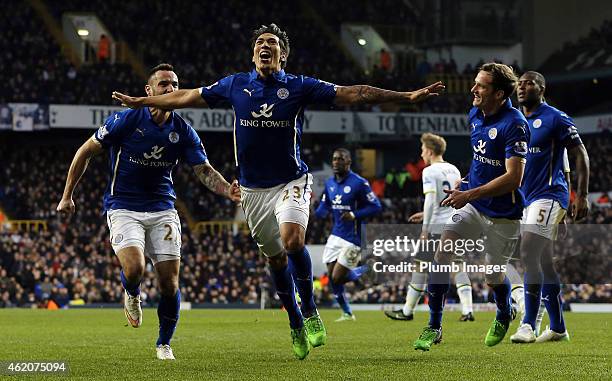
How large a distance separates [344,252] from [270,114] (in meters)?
9.41

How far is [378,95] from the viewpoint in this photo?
849 cm

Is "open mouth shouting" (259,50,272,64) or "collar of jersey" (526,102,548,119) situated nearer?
"open mouth shouting" (259,50,272,64)

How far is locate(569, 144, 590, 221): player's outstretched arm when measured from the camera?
1080 cm

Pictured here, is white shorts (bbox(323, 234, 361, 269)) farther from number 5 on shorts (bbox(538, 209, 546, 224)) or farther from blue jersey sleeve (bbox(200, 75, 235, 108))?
blue jersey sleeve (bbox(200, 75, 235, 108))

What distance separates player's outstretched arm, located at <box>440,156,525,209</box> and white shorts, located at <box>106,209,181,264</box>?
243 centimetres

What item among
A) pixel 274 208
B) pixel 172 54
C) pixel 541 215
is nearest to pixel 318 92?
pixel 274 208

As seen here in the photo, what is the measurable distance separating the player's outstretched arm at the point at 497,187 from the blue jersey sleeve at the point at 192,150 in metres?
2.37

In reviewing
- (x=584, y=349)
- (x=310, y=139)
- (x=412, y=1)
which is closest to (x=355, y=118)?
(x=310, y=139)

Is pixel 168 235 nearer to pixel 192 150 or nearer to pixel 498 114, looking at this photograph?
pixel 192 150

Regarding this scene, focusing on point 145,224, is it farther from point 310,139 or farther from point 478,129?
point 310,139

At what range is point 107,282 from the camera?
31844 millimetres

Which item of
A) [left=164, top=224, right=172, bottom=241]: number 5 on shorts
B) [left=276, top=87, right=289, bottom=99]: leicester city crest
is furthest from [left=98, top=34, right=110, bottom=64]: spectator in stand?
[left=276, top=87, right=289, bottom=99]: leicester city crest

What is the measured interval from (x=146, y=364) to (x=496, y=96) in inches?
151

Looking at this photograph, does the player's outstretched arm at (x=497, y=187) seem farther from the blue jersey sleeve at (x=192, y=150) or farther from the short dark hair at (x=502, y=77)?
the blue jersey sleeve at (x=192, y=150)
